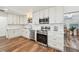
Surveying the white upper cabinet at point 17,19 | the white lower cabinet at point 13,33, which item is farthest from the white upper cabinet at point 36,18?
the white lower cabinet at point 13,33

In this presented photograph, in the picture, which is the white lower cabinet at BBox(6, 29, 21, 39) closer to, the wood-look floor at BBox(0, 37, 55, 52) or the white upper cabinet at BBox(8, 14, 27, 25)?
the wood-look floor at BBox(0, 37, 55, 52)

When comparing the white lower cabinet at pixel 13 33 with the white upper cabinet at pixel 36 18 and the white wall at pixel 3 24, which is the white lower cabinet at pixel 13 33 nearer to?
the white wall at pixel 3 24

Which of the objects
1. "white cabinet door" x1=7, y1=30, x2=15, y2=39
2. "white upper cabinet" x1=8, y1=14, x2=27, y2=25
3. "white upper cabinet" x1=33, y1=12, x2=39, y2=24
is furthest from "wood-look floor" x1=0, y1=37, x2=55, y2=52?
"white upper cabinet" x1=33, y1=12, x2=39, y2=24

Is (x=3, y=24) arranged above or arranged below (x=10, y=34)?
above

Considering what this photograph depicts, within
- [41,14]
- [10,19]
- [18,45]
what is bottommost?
[18,45]

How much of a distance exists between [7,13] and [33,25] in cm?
73

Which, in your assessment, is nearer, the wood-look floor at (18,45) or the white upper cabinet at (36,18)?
the wood-look floor at (18,45)

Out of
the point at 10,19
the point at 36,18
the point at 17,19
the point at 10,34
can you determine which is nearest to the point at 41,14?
the point at 36,18

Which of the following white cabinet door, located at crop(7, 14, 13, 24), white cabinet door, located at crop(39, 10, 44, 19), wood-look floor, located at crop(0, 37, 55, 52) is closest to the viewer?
wood-look floor, located at crop(0, 37, 55, 52)

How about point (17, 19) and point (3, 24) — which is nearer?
point (3, 24)

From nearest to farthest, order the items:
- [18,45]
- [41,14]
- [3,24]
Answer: [3,24] → [18,45] → [41,14]

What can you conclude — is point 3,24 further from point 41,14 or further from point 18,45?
point 41,14

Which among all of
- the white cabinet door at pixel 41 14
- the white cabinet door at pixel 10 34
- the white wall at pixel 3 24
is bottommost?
the white cabinet door at pixel 10 34

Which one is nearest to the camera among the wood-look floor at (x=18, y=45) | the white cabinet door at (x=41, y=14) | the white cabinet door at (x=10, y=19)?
the wood-look floor at (x=18, y=45)
